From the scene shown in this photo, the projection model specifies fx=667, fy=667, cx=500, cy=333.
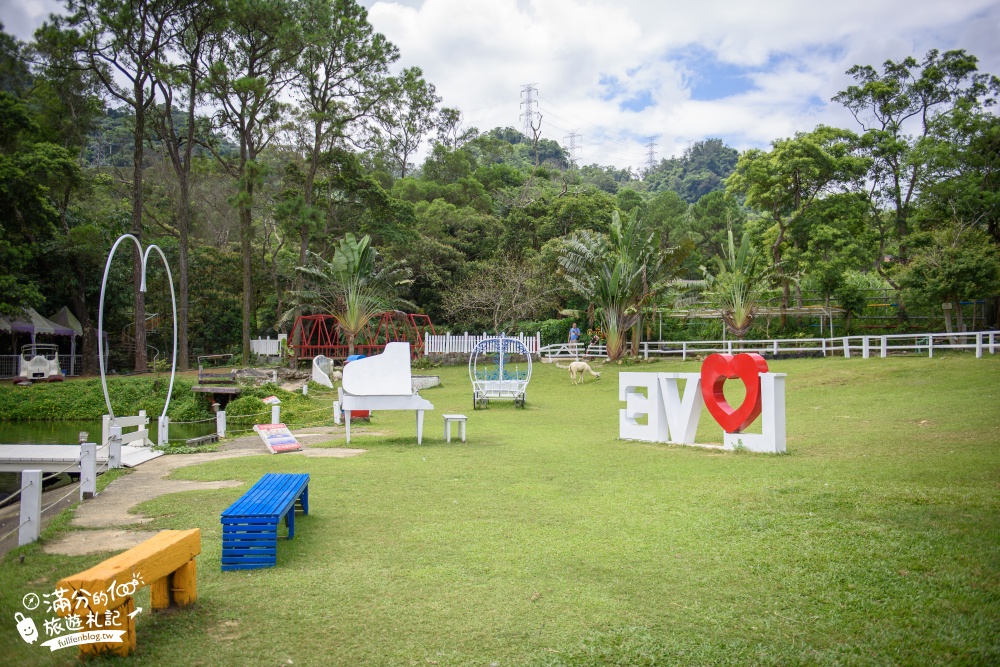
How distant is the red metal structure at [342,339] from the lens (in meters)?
31.2

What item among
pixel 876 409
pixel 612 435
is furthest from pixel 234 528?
pixel 876 409

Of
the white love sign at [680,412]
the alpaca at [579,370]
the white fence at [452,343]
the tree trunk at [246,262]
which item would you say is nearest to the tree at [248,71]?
the tree trunk at [246,262]

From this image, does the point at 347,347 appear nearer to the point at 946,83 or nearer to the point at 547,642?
the point at 547,642

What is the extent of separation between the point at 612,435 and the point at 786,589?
8.91m

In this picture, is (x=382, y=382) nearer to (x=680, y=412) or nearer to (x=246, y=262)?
(x=680, y=412)

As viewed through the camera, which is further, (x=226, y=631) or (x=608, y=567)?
(x=608, y=567)

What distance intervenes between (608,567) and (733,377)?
6615mm

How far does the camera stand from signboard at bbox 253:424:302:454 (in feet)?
38.1

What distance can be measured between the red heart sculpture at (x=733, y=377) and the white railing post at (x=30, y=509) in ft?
29.0

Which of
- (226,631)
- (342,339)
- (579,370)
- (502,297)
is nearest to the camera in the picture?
(226,631)

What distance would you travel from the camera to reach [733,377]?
10.9m

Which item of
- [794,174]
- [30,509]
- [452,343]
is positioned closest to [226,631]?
[30,509]

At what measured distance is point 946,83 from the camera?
115 feet

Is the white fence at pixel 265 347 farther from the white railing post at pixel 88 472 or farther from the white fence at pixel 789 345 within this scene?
the white railing post at pixel 88 472
